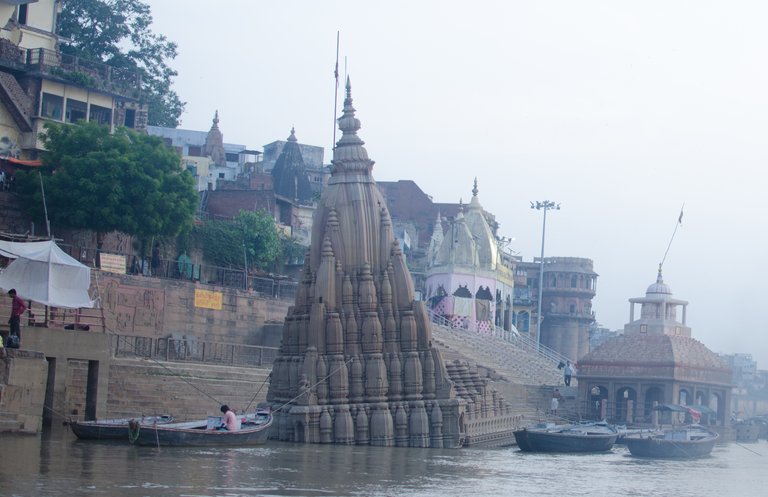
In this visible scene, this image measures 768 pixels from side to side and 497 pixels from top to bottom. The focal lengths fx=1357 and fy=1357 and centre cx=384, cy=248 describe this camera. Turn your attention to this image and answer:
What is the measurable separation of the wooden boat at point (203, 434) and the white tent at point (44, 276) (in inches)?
180

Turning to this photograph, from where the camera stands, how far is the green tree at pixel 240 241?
5769 cm

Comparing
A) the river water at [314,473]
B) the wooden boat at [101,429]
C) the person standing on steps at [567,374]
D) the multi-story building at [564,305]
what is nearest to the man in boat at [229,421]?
the river water at [314,473]

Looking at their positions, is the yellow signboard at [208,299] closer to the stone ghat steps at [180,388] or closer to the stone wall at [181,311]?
the stone wall at [181,311]

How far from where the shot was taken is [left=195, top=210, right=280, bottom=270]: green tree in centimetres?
5769

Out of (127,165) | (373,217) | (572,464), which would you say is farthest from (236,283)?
(572,464)

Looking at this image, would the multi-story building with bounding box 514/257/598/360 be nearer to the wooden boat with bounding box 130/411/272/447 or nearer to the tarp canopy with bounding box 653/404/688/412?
the tarp canopy with bounding box 653/404/688/412

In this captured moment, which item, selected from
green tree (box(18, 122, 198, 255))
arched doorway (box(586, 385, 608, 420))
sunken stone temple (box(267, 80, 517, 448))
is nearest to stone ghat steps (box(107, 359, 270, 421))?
sunken stone temple (box(267, 80, 517, 448))

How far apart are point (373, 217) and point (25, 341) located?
11.1 m

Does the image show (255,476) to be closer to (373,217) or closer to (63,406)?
(63,406)

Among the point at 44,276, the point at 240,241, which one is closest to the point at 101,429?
the point at 44,276

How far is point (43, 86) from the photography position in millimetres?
54969

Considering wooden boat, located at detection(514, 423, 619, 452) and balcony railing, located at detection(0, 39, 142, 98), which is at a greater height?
balcony railing, located at detection(0, 39, 142, 98)

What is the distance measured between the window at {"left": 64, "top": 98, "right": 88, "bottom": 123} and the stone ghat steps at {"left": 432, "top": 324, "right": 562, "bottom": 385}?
1744 centimetres

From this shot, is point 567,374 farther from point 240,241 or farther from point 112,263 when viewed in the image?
point 112,263
